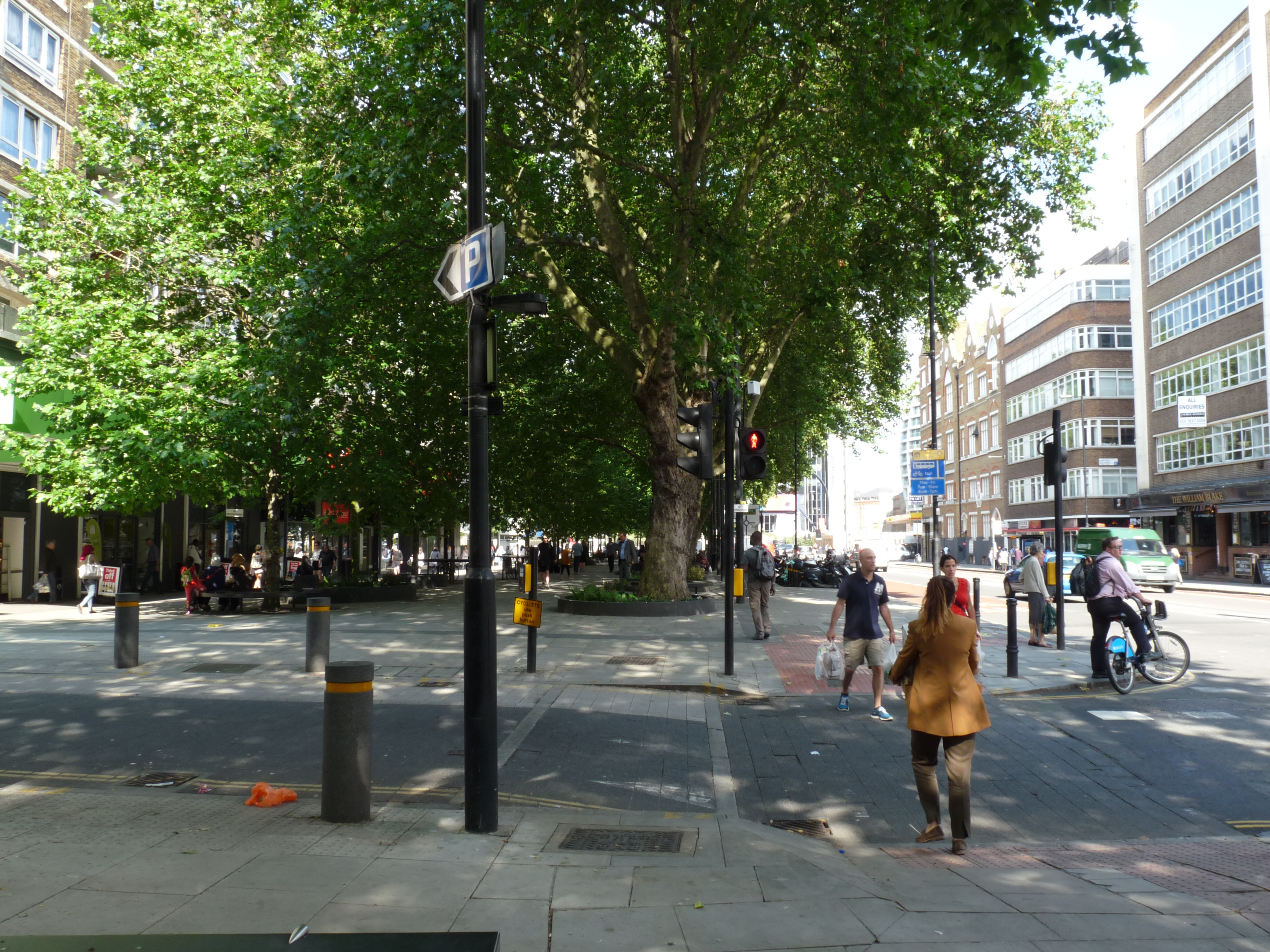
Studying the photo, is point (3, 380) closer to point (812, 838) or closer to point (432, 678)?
point (432, 678)

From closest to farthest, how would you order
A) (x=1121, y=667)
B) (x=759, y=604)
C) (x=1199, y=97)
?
(x=1121, y=667), (x=759, y=604), (x=1199, y=97)

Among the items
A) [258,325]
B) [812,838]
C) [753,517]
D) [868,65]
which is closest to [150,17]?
[258,325]

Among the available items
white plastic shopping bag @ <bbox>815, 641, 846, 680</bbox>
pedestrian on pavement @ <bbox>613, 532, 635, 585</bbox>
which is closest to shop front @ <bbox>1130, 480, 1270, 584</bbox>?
pedestrian on pavement @ <bbox>613, 532, 635, 585</bbox>

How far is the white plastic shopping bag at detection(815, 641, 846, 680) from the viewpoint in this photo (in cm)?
1058

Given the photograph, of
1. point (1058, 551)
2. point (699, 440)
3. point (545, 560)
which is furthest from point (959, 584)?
point (545, 560)

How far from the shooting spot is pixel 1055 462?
15.1m

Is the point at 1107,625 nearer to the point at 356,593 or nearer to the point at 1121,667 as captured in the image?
the point at 1121,667

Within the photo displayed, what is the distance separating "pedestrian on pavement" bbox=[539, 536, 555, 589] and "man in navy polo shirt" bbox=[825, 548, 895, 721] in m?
24.2

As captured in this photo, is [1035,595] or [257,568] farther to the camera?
[257,568]

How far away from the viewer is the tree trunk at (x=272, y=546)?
22.0 m

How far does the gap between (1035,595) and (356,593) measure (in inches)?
643

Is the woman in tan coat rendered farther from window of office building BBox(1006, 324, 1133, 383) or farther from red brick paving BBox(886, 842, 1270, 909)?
window of office building BBox(1006, 324, 1133, 383)

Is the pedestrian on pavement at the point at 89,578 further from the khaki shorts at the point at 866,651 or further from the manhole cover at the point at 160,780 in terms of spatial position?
the khaki shorts at the point at 866,651

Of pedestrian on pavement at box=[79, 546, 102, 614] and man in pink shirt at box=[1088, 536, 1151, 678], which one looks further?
pedestrian on pavement at box=[79, 546, 102, 614]
